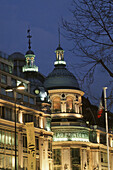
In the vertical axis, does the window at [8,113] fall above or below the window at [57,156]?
above

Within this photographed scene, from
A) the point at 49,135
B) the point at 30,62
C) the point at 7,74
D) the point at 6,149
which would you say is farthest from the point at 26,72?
the point at 6,149

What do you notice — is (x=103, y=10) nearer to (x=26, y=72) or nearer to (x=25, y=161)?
(x=25, y=161)

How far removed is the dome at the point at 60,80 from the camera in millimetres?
137750

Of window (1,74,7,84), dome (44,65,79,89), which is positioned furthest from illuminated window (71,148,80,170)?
window (1,74,7,84)

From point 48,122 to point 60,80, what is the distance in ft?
82.6

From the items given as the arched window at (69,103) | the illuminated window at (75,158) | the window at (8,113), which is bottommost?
the illuminated window at (75,158)

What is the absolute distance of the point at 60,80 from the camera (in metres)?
139

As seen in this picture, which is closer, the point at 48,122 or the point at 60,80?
the point at 48,122

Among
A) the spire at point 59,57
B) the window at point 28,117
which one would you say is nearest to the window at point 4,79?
the window at point 28,117

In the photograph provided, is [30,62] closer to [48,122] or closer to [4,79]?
[48,122]

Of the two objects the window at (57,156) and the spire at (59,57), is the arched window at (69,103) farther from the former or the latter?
the window at (57,156)

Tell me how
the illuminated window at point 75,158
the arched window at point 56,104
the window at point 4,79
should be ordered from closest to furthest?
the window at point 4,79 < the illuminated window at point 75,158 < the arched window at point 56,104

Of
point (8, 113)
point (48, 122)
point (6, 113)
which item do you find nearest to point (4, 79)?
point (8, 113)

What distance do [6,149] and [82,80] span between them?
67129 millimetres
